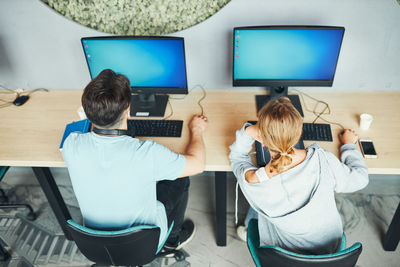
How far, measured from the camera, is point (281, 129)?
1.17 m

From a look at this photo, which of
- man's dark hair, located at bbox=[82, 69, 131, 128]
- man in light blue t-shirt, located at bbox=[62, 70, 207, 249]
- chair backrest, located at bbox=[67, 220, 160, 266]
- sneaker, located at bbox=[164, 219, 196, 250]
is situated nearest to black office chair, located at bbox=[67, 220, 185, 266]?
chair backrest, located at bbox=[67, 220, 160, 266]

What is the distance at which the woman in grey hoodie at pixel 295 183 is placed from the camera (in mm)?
1194

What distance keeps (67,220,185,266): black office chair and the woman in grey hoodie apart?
0.50 meters

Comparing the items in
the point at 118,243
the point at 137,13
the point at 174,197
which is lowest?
the point at 174,197

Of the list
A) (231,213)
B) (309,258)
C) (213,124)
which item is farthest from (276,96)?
(309,258)

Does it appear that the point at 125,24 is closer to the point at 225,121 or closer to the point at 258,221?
the point at 225,121

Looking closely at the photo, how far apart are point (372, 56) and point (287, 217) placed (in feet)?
4.31

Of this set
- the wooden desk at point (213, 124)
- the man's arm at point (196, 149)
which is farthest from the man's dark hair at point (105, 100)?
the wooden desk at point (213, 124)

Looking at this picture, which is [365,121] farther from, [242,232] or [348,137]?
[242,232]

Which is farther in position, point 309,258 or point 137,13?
point 137,13

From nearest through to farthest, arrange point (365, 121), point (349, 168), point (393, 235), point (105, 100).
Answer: point (105, 100), point (349, 168), point (365, 121), point (393, 235)

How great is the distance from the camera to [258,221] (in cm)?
158

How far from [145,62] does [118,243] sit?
107 centimetres

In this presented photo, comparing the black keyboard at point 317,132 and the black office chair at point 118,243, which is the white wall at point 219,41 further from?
the black office chair at point 118,243
